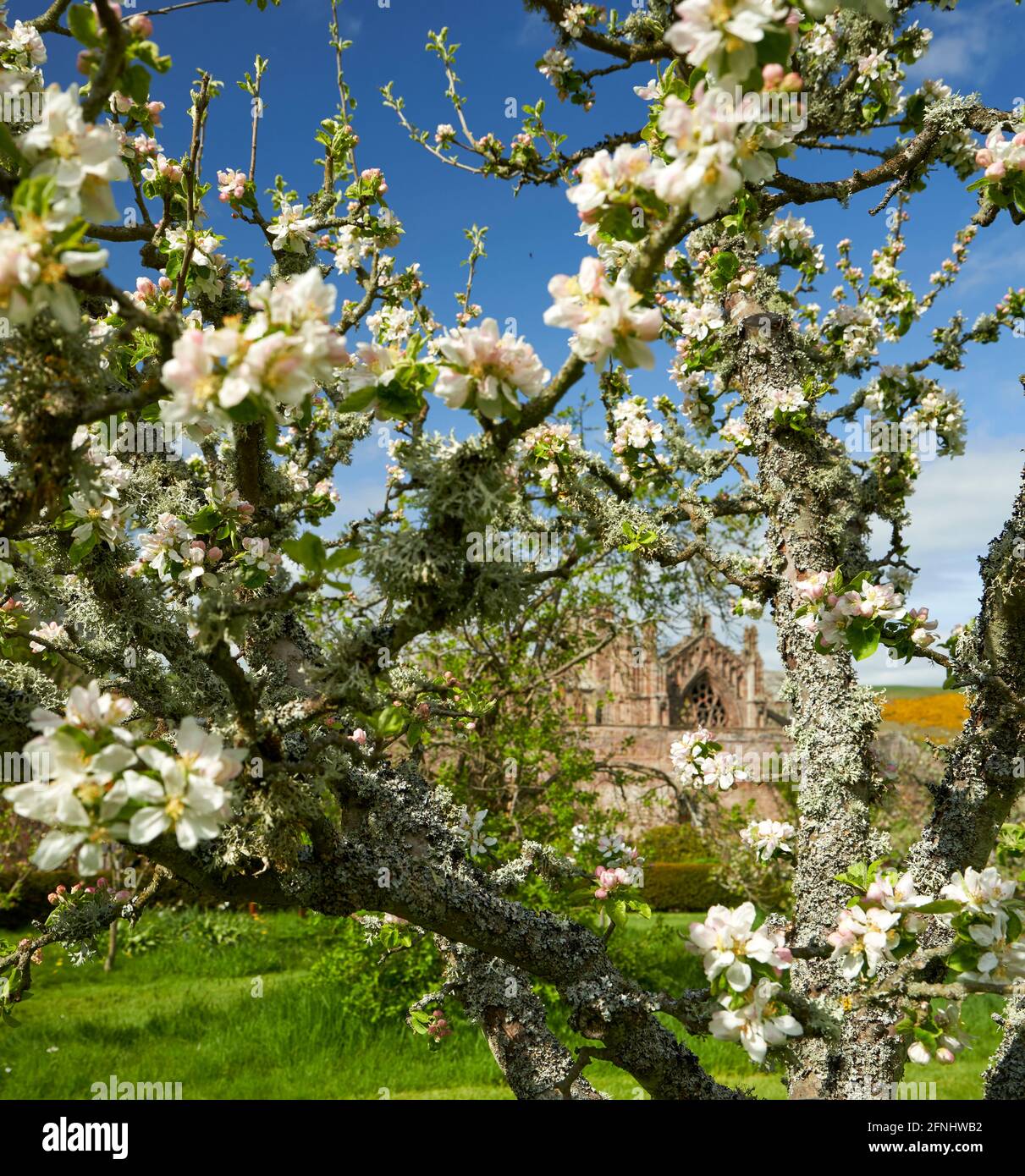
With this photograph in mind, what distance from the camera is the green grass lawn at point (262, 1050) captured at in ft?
19.3

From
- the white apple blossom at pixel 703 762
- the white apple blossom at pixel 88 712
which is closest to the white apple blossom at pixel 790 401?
the white apple blossom at pixel 703 762

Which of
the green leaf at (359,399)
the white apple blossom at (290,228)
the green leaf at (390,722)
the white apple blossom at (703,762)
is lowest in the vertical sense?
the white apple blossom at (703,762)

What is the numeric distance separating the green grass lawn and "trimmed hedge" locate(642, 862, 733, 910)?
470cm

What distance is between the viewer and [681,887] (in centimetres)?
1352

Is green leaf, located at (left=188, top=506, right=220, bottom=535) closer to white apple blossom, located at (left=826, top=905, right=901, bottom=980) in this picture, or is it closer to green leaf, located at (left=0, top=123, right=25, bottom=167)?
green leaf, located at (left=0, top=123, right=25, bottom=167)

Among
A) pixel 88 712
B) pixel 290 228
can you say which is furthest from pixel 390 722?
pixel 290 228

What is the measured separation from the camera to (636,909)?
7.70 ft

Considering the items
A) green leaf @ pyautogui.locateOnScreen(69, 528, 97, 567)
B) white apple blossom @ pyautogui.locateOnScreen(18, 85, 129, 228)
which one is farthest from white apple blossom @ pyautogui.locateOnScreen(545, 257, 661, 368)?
green leaf @ pyautogui.locateOnScreen(69, 528, 97, 567)

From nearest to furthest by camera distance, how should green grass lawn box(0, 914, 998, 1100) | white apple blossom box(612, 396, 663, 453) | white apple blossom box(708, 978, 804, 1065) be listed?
white apple blossom box(708, 978, 804, 1065) < white apple blossom box(612, 396, 663, 453) < green grass lawn box(0, 914, 998, 1100)

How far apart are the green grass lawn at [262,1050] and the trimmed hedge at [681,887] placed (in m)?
4.70

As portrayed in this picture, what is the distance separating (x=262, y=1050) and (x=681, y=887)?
866cm

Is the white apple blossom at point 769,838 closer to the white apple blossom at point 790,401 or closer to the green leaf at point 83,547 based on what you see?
the white apple blossom at point 790,401

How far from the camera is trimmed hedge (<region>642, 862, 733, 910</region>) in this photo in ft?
43.8
